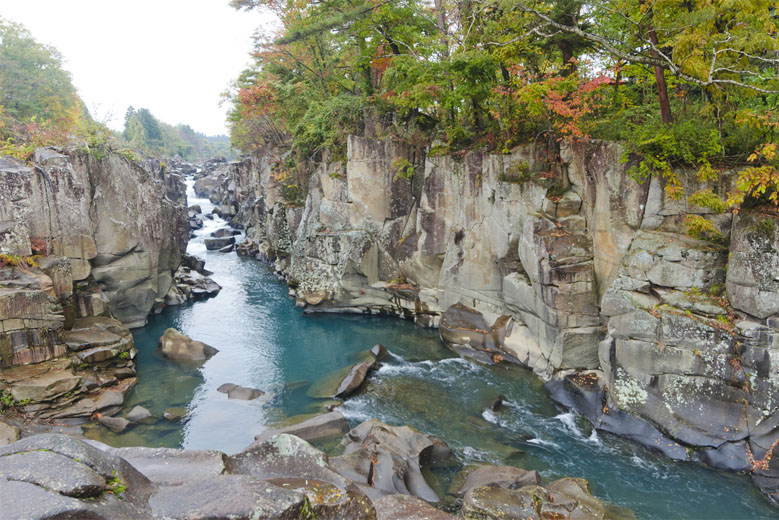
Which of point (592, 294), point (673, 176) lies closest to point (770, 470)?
point (592, 294)

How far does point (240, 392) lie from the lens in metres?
18.1

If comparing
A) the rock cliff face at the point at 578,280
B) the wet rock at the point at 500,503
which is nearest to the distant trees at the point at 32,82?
the rock cliff face at the point at 578,280

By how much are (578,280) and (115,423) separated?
661 inches

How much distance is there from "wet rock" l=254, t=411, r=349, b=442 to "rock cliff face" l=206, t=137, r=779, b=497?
25.7 ft

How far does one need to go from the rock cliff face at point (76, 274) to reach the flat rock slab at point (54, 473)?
11056 millimetres

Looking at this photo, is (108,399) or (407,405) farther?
(407,405)

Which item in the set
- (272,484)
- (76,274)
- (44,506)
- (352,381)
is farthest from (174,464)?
(76,274)

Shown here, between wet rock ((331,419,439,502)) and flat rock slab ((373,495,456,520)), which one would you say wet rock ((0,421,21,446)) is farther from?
flat rock slab ((373,495,456,520))

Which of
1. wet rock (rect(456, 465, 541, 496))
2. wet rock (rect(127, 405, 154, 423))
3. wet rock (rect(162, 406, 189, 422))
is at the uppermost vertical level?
wet rock (rect(127, 405, 154, 423))

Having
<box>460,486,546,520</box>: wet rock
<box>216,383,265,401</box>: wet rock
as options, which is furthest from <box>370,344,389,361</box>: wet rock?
<box>460,486,546,520</box>: wet rock

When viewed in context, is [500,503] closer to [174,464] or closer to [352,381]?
[174,464]

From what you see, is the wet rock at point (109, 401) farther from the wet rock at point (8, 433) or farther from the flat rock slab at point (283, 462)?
the flat rock slab at point (283, 462)

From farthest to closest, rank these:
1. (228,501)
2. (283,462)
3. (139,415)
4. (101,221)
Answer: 1. (101,221)
2. (139,415)
3. (283,462)
4. (228,501)

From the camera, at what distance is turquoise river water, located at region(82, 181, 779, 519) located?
506 inches
